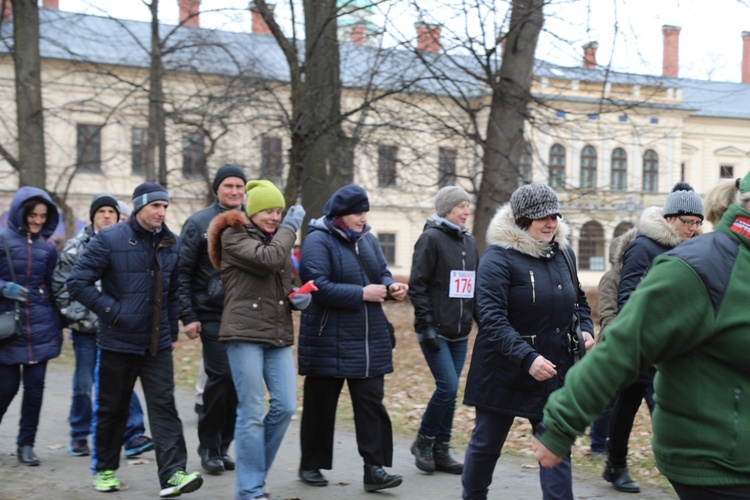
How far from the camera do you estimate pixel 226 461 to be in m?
6.98

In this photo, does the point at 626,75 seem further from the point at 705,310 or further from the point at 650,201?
the point at 650,201

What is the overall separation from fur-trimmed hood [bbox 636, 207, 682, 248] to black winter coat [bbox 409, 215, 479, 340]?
1.40m

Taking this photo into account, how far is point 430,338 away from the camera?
6.75m

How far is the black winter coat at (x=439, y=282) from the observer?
6875 mm

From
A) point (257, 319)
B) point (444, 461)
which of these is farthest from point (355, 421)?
point (257, 319)

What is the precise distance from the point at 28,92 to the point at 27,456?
956 cm

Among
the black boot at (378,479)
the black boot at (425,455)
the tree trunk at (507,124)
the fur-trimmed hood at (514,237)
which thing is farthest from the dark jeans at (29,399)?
the tree trunk at (507,124)

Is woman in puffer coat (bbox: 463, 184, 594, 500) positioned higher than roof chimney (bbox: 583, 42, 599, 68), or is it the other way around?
roof chimney (bbox: 583, 42, 599, 68)

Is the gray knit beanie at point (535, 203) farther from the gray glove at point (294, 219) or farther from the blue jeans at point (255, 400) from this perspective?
the blue jeans at point (255, 400)

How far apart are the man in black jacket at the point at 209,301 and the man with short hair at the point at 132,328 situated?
40cm

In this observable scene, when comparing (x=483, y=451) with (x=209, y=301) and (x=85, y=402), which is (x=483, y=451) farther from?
(x=85, y=402)

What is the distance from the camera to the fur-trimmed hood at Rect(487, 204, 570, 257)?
508cm

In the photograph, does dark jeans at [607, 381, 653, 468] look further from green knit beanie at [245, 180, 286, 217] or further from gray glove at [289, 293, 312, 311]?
green knit beanie at [245, 180, 286, 217]

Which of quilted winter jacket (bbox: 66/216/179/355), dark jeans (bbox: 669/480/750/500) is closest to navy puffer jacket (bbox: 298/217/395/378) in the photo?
quilted winter jacket (bbox: 66/216/179/355)
